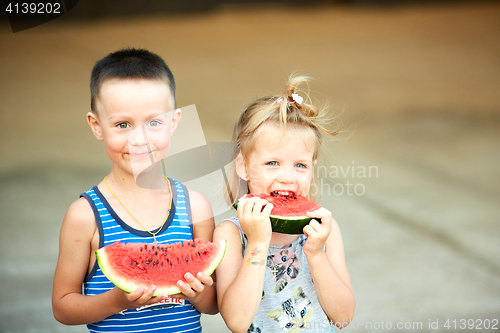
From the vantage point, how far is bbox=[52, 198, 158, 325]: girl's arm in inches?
84.4

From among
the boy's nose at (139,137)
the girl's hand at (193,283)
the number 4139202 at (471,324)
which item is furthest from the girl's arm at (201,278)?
the number 4139202 at (471,324)

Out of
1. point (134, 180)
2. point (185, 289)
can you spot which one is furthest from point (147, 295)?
point (134, 180)

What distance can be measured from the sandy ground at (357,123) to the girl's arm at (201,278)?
6.53 feet

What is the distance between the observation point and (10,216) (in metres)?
4.44

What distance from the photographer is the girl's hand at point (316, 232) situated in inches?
88.1

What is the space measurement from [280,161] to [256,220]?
0.38m

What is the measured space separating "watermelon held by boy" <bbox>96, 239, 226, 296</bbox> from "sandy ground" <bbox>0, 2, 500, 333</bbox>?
224cm

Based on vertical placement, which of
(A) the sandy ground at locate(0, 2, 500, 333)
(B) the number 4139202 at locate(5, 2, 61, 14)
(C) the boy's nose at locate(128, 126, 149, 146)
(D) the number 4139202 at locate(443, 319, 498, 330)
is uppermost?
(B) the number 4139202 at locate(5, 2, 61, 14)

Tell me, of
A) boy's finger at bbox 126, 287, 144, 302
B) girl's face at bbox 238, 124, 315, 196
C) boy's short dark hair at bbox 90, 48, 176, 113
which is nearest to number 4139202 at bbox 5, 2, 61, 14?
boy's short dark hair at bbox 90, 48, 176, 113

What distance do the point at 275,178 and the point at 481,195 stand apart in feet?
9.70

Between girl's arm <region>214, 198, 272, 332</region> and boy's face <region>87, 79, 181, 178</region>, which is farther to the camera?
boy's face <region>87, 79, 181, 178</region>

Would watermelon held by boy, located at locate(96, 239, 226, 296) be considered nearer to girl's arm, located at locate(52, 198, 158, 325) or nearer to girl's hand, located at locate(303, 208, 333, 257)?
girl's arm, located at locate(52, 198, 158, 325)

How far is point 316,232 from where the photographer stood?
226cm

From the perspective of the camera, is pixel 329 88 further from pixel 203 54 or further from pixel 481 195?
pixel 481 195
